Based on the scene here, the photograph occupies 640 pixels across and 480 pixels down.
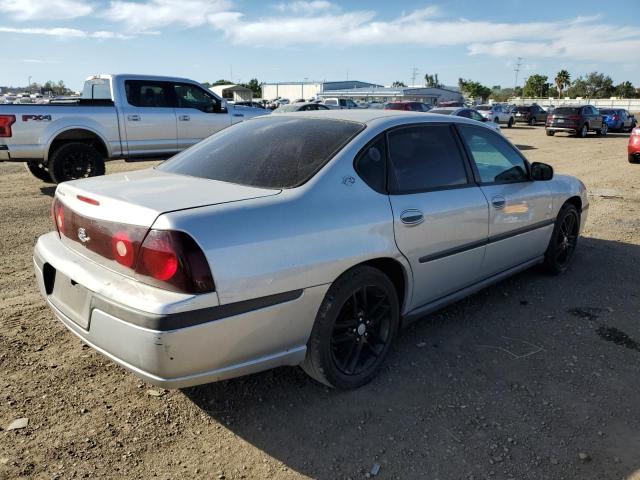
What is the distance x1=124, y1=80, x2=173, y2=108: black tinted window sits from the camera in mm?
9234

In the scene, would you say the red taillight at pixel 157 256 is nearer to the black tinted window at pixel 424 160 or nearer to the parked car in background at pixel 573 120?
the black tinted window at pixel 424 160

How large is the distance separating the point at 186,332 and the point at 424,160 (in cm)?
202

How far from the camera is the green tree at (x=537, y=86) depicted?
339 ft

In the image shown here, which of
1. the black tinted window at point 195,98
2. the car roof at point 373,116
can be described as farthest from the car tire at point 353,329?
the black tinted window at point 195,98

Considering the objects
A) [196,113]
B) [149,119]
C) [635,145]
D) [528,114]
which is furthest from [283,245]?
[528,114]

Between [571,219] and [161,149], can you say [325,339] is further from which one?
[161,149]

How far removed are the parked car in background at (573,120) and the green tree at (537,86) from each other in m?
86.4

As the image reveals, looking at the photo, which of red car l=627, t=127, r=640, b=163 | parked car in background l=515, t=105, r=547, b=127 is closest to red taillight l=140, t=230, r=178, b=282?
red car l=627, t=127, r=640, b=163

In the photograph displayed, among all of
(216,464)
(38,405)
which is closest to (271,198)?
(216,464)

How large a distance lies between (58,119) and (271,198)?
692 centimetres

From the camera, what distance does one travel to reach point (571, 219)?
520 centimetres

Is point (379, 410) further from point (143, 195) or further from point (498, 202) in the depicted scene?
point (498, 202)

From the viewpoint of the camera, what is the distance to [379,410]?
114 inches

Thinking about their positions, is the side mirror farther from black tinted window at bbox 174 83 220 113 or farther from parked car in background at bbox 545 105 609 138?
parked car in background at bbox 545 105 609 138
